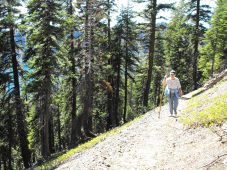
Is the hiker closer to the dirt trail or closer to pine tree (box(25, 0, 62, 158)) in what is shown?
the dirt trail

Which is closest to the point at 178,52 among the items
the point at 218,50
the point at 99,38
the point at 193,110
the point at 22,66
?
the point at 218,50

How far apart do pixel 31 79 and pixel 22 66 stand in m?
1.72

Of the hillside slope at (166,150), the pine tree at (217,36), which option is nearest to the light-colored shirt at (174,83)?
the hillside slope at (166,150)

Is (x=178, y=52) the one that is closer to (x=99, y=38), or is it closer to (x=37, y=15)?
(x=99, y=38)

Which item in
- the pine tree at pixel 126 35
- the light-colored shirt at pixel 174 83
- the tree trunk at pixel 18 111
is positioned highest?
the pine tree at pixel 126 35

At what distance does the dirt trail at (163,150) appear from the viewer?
8586 mm

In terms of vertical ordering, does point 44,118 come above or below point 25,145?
above

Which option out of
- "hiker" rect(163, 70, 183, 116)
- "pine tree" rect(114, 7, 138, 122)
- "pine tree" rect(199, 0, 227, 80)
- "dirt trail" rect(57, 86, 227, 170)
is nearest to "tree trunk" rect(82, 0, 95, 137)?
"hiker" rect(163, 70, 183, 116)

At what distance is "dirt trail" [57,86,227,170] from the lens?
8.59 metres

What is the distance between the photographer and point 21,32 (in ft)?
81.5

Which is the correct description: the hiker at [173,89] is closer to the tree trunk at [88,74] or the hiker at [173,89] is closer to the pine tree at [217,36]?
the tree trunk at [88,74]

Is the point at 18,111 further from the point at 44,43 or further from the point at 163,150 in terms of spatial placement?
the point at 163,150

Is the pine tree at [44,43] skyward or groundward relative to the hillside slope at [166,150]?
skyward

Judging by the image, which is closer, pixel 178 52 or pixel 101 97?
pixel 101 97
